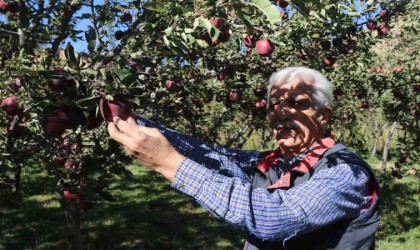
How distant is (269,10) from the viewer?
4.21 ft

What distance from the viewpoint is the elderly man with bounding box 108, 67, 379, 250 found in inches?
50.3

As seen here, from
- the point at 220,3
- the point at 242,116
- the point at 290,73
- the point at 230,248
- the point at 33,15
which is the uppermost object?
the point at 33,15

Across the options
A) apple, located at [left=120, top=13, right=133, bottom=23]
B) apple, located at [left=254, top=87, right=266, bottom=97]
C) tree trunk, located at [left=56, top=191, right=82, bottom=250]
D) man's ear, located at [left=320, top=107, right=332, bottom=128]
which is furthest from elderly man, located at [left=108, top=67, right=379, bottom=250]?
tree trunk, located at [left=56, top=191, right=82, bottom=250]

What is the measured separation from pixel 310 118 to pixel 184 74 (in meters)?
2.59

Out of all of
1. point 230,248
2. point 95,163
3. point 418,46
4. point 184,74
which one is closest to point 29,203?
point 230,248

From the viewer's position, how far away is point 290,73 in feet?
5.99

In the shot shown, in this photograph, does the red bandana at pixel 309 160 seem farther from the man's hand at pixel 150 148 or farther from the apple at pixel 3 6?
the apple at pixel 3 6

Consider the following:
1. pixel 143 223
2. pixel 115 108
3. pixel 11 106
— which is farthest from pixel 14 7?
pixel 143 223

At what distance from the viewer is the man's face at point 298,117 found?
1766 millimetres

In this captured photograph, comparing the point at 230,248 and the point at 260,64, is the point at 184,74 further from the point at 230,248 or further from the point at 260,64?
the point at 230,248

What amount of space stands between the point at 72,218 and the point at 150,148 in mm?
3394

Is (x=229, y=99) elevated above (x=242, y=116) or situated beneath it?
elevated above

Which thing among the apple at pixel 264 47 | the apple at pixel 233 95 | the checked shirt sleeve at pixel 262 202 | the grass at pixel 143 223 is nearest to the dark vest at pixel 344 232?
the checked shirt sleeve at pixel 262 202

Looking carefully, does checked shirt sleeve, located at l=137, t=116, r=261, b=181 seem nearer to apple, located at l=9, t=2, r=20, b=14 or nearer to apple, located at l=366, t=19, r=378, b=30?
apple, located at l=9, t=2, r=20, b=14
